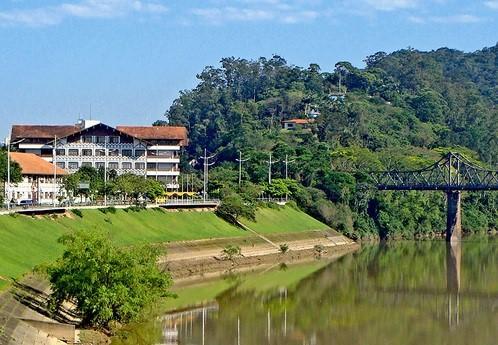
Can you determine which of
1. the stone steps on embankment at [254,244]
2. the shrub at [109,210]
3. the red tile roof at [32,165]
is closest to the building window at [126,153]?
the red tile roof at [32,165]

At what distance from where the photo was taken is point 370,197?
146m

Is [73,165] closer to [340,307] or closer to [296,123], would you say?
[340,307]

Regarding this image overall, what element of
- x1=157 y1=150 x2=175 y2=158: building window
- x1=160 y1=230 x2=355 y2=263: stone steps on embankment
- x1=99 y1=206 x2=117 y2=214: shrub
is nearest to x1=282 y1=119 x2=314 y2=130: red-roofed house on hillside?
x1=157 y1=150 x2=175 y2=158: building window

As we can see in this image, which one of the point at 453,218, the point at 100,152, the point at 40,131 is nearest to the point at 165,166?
the point at 100,152

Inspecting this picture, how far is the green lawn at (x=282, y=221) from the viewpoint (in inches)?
4340

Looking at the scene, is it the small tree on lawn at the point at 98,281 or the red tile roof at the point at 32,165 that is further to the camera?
the red tile roof at the point at 32,165

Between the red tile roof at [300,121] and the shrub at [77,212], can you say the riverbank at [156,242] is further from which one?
the red tile roof at [300,121]

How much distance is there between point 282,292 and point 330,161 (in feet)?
267

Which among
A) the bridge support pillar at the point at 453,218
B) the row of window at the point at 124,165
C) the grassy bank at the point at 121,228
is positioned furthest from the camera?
the bridge support pillar at the point at 453,218

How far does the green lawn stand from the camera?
110225 mm

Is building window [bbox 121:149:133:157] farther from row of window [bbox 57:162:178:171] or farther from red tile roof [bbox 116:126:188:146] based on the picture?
red tile roof [bbox 116:126:188:146]

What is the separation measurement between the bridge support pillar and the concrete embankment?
16440 millimetres

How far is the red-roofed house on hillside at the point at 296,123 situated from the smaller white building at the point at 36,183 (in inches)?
3526

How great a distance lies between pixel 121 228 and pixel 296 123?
364 feet
